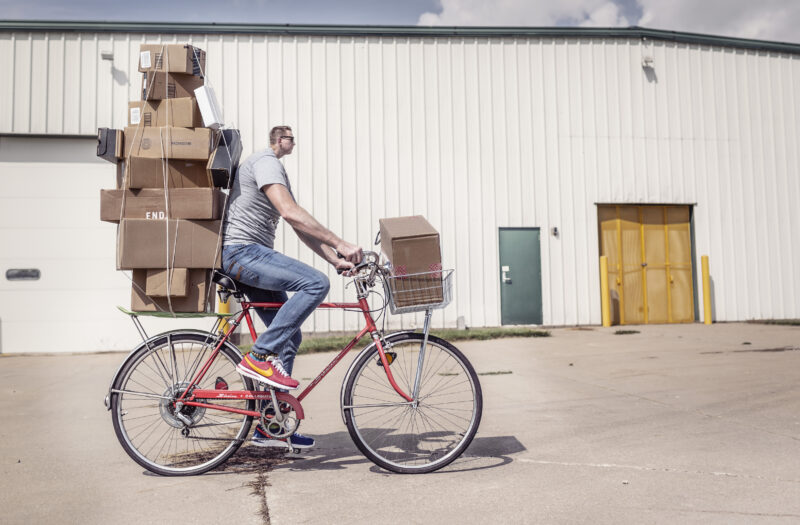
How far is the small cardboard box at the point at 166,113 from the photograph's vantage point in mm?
3854

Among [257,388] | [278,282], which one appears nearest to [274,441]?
[257,388]

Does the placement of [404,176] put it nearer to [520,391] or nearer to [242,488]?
[520,391]

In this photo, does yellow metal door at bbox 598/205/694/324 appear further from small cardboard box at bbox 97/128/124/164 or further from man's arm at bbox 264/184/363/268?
small cardboard box at bbox 97/128/124/164

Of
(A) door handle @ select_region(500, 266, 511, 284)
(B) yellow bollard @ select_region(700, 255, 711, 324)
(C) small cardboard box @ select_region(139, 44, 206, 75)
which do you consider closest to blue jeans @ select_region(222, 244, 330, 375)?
(C) small cardboard box @ select_region(139, 44, 206, 75)

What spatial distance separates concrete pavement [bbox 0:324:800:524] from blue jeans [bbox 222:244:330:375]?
74 centimetres

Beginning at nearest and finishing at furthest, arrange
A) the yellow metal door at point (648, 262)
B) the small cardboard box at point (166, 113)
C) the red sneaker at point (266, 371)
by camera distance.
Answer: the red sneaker at point (266, 371)
the small cardboard box at point (166, 113)
the yellow metal door at point (648, 262)

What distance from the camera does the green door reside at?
43.9ft

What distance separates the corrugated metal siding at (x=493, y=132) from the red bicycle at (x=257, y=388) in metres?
8.96

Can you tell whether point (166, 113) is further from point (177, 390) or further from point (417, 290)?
point (417, 290)

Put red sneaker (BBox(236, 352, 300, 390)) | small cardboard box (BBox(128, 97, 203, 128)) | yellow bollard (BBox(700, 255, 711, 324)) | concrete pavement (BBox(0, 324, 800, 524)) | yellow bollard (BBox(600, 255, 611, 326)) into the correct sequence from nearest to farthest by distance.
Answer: concrete pavement (BBox(0, 324, 800, 524))
red sneaker (BBox(236, 352, 300, 390))
small cardboard box (BBox(128, 97, 203, 128))
yellow bollard (BBox(600, 255, 611, 326))
yellow bollard (BBox(700, 255, 711, 324))

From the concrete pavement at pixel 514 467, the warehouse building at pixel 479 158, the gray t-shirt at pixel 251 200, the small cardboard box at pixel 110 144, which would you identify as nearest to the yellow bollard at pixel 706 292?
the warehouse building at pixel 479 158

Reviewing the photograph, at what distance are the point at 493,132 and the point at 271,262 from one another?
10.7 meters

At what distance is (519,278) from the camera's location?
13469 mm

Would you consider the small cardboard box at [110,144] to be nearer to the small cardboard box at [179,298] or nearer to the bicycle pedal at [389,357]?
the small cardboard box at [179,298]
